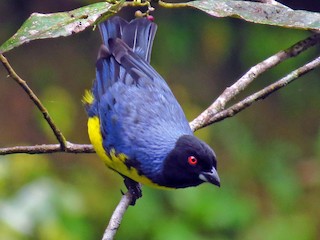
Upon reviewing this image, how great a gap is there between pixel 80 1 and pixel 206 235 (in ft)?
7.36

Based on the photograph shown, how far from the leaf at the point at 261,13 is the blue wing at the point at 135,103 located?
0.76m

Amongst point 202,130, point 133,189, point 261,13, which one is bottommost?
point 202,130

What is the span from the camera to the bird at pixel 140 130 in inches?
136

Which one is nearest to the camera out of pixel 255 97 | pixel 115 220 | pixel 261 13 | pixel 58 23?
pixel 58 23

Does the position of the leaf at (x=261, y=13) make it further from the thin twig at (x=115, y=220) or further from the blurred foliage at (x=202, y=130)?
the blurred foliage at (x=202, y=130)

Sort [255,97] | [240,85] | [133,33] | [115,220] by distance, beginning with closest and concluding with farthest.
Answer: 1. [115,220]
2. [255,97]
3. [240,85]
4. [133,33]

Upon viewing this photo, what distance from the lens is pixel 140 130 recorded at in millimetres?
3592

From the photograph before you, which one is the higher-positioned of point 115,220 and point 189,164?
point 115,220

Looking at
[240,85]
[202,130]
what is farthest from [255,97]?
[202,130]

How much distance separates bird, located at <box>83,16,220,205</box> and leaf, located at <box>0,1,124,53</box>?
34.8 inches

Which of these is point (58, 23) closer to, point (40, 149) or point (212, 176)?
point (40, 149)

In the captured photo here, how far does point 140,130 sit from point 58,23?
1.05 m

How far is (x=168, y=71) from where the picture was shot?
23.2 ft

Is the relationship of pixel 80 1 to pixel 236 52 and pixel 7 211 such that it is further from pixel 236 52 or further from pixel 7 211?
pixel 7 211
